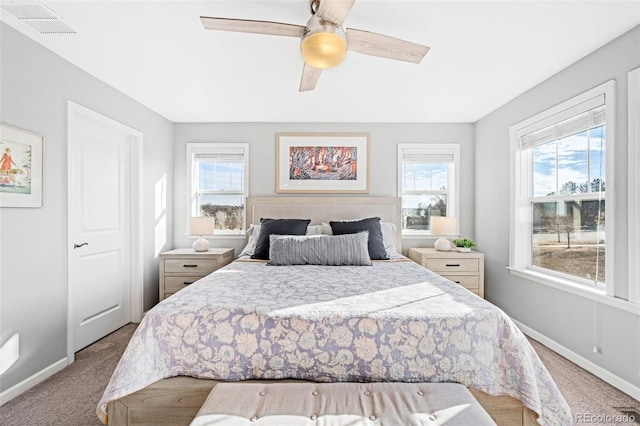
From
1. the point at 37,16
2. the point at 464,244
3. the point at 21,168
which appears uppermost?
the point at 37,16

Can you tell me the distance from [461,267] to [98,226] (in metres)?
3.93

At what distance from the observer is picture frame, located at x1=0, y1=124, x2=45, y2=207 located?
200cm

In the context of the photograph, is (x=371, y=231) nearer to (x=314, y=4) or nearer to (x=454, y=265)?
(x=454, y=265)

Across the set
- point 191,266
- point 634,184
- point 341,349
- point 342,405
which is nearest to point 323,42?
point 341,349

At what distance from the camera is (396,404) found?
1.26 m

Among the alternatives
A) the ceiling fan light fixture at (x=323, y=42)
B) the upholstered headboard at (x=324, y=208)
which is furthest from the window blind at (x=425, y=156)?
the ceiling fan light fixture at (x=323, y=42)

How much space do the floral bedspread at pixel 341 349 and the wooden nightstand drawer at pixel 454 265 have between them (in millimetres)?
2014

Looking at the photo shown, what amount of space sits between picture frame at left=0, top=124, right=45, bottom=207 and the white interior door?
0.29 metres

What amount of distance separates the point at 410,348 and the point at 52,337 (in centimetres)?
264

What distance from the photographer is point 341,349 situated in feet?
5.13

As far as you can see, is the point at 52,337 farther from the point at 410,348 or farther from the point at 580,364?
the point at 580,364

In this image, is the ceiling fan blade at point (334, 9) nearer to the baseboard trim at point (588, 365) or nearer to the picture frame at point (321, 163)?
the picture frame at point (321, 163)

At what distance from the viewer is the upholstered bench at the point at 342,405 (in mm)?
1168

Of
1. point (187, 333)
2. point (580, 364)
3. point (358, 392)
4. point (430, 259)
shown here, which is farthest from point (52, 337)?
point (580, 364)
